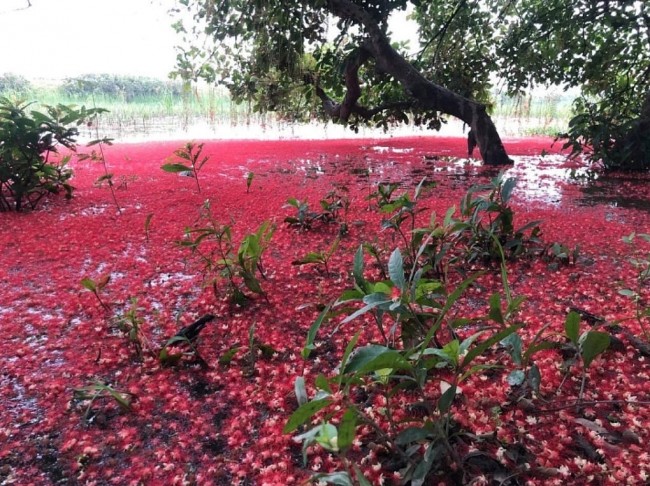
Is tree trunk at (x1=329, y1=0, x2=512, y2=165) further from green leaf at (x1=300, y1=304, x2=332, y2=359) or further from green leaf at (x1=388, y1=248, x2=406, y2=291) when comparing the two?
green leaf at (x1=300, y1=304, x2=332, y2=359)

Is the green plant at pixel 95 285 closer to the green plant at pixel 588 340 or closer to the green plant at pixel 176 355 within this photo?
the green plant at pixel 176 355

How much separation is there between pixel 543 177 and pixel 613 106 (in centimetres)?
156

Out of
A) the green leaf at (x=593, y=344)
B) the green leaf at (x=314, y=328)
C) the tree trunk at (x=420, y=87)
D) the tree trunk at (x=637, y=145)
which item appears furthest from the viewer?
the tree trunk at (x=420, y=87)

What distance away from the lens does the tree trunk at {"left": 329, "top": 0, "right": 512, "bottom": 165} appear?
5625 mm

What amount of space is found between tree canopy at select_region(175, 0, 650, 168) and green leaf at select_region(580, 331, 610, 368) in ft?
12.6

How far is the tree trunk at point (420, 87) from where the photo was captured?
5625 mm

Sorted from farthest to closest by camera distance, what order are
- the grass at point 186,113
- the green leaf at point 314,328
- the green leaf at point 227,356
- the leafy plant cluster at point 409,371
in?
the grass at point 186,113, the green leaf at point 227,356, the green leaf at point 314,328, the leafy plant cluster at point 409,371

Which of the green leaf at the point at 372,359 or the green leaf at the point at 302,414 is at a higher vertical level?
the green leaf at the point at 372,359

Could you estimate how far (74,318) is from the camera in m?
1.96

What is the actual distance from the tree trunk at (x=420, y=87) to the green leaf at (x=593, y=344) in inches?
210

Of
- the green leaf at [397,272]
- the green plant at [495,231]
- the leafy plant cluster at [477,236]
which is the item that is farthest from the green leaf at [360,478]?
the green plant at [495,231]

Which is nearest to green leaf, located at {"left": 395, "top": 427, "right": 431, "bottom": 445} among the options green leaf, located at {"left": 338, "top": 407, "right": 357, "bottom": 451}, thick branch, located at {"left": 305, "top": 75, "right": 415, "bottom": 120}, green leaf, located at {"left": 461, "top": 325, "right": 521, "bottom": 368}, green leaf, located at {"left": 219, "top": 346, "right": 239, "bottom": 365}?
green leaf, located at {"left": 461, "top": 325, "right": 521, "bottom": 368}

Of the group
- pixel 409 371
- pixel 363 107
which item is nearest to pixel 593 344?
pixel 409 371

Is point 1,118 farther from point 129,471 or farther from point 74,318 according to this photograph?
point 129,471
